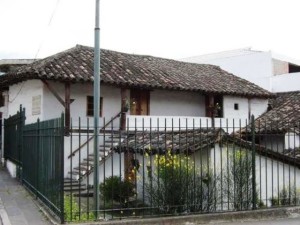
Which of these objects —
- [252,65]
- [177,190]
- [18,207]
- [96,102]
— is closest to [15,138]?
[18,207]

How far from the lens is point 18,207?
10.1 metres

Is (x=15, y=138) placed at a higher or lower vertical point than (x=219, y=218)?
higher

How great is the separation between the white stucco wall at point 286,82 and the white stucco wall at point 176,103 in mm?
8010

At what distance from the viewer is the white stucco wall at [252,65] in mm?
28953

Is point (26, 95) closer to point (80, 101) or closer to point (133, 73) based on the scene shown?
point (80, 101)

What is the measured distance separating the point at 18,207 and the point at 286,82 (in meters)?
21.8

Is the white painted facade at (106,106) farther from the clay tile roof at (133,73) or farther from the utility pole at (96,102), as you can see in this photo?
the utility pole at (96,102)

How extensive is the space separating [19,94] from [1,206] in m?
10.5

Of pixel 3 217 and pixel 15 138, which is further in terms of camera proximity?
pixel 15 138

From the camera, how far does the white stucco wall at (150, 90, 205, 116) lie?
20547 mm

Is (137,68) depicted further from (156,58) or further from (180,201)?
(180,201)

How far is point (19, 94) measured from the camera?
1986 cm

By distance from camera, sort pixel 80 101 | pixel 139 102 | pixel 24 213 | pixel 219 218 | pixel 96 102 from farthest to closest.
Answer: pixel 139 102 < pixel 80 101 < pixel 24 213 < pixel 219 218 < pixel 96 102

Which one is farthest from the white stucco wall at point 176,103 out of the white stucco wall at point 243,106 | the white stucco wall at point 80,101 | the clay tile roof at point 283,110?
the clay tile roof at point 283,110
